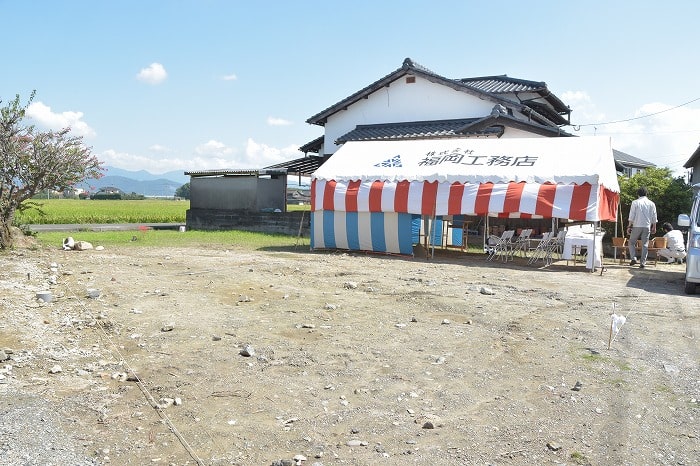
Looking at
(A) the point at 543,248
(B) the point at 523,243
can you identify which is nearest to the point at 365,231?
(B) the point at 523,243

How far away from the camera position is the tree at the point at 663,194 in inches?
677

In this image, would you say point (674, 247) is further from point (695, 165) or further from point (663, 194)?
point (695, 165)

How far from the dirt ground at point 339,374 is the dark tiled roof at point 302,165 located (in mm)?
13742

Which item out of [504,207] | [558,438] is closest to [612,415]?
[558,438]

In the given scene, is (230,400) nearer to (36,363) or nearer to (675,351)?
(36,363)

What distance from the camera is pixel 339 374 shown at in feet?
16.2

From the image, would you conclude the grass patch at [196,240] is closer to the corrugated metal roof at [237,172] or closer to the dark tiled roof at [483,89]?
the corrugated metal roof at [237,172]

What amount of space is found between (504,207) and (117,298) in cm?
857

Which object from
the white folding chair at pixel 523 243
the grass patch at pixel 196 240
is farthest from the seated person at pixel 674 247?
the grass patch at pixel 196 240

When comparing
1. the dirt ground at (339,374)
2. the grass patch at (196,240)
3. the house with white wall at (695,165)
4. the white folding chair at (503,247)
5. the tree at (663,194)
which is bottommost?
the dirt ground at (339,374)

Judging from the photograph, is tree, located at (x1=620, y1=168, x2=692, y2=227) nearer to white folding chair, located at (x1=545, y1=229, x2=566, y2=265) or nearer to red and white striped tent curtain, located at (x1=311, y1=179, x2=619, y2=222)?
red and white striped tent curtain, located at (x1=311, y1=179, x2=619, y2=222)

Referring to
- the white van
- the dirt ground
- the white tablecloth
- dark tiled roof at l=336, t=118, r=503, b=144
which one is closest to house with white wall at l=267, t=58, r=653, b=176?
dark tiled roof at l=336, t=118, r=503, b=144

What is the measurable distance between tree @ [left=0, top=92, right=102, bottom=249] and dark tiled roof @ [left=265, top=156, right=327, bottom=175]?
971 centimetres

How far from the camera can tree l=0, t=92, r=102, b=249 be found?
13.0 meters
